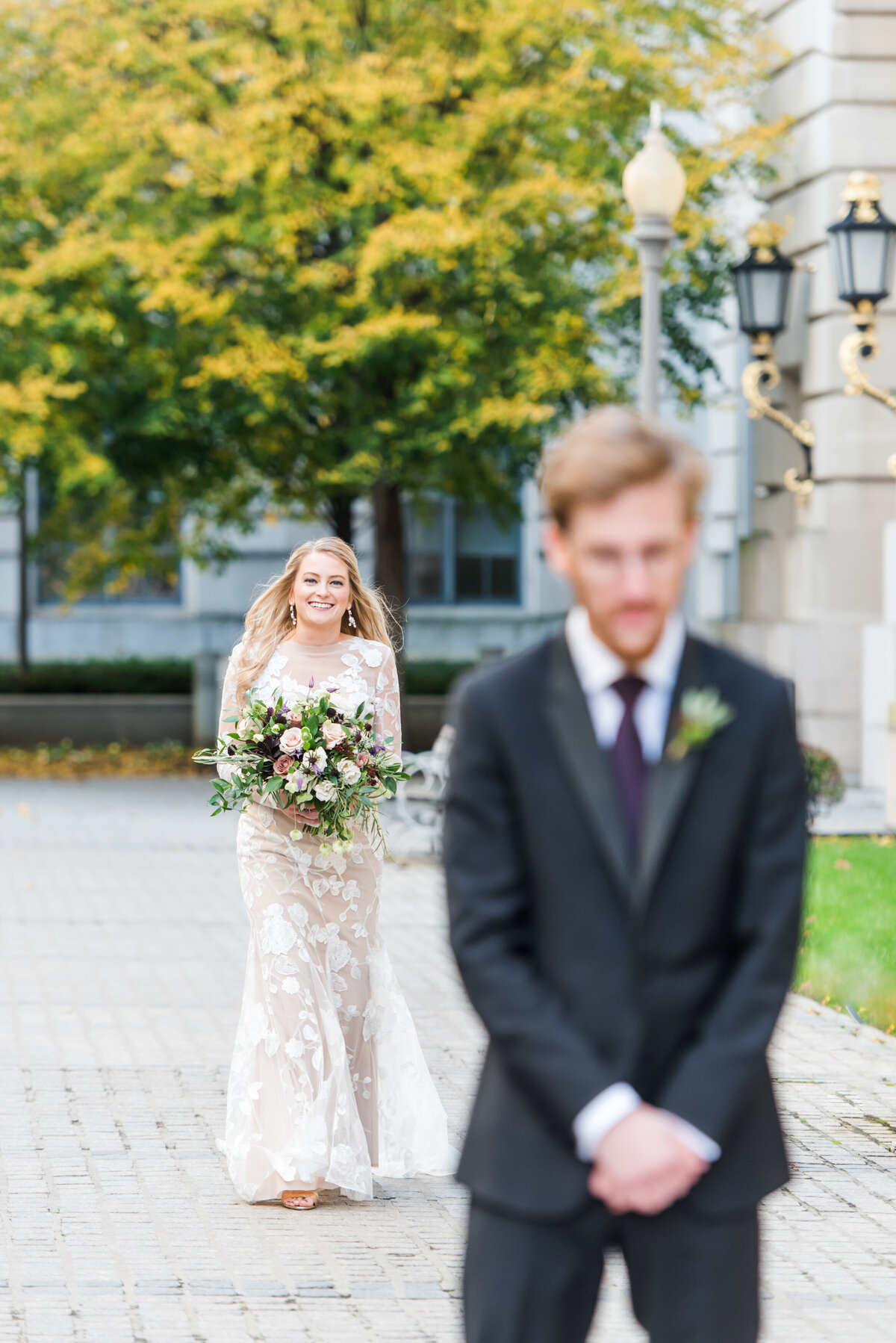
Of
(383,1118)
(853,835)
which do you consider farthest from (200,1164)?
(853,835)

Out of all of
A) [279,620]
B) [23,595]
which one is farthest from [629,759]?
[23,595]

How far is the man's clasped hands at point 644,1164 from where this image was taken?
7.52ft

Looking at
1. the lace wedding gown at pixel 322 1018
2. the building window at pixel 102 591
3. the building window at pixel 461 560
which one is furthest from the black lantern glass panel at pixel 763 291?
the building window at pixel 102 591

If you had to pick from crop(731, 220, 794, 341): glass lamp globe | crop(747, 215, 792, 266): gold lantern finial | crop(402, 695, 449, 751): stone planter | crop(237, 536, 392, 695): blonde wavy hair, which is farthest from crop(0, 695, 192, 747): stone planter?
crop(237, 536, 392, 695): blonde wavy hair

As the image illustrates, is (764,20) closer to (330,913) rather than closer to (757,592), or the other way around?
(757,592)

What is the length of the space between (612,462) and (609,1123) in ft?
2.79

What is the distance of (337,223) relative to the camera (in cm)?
1806

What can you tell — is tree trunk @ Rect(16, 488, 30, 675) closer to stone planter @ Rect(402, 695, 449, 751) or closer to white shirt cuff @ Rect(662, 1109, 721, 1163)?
stone planter @ Rect(402, 695, 449, 751)

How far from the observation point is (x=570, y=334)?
57.4 feet

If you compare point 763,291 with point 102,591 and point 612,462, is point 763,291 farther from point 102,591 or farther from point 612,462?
point 612,462

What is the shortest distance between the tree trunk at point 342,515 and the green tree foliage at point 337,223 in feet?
3.72

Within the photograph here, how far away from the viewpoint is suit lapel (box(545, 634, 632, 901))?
2.35 metres

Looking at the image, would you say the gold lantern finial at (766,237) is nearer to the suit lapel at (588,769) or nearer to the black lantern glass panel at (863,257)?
the black lantern glass panel at (863,257)

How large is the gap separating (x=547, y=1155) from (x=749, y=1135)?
282mm
